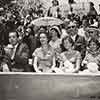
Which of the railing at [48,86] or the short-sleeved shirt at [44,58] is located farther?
the short-sleeved shirt at [44,58]

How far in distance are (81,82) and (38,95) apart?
59cm

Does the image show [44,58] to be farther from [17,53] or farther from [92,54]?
[92,54]

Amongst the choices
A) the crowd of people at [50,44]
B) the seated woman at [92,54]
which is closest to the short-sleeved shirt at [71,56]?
the crowd of people at [50,44]

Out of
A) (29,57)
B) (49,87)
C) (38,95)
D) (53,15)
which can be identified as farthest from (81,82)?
(53,15)

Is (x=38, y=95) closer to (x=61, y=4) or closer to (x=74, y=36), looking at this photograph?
(x=74, y=36)

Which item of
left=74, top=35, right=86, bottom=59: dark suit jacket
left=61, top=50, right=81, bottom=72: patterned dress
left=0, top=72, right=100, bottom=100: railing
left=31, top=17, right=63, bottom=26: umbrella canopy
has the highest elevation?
left=31, top=17, right=63, bottom=26: umbrella canopy

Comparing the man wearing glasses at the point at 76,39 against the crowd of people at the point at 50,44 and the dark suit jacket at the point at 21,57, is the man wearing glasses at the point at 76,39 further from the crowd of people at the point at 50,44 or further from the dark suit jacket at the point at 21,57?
the dark suit jacket at the point at 21,57

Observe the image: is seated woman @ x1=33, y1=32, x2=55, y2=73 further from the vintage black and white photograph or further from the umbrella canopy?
the umbrella canopy

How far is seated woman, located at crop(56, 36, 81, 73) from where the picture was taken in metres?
2.66

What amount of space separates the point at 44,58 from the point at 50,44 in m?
0.21

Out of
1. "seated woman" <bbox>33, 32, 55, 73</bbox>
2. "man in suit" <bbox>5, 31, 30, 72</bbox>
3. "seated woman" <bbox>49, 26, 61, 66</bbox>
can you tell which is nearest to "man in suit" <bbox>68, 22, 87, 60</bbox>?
"seated woman" <bbox>49, 26, 61, 66</bbox>

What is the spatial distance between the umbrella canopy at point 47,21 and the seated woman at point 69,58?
0.82 ft

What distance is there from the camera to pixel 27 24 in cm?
275

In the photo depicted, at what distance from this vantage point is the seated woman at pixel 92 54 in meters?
2.65
